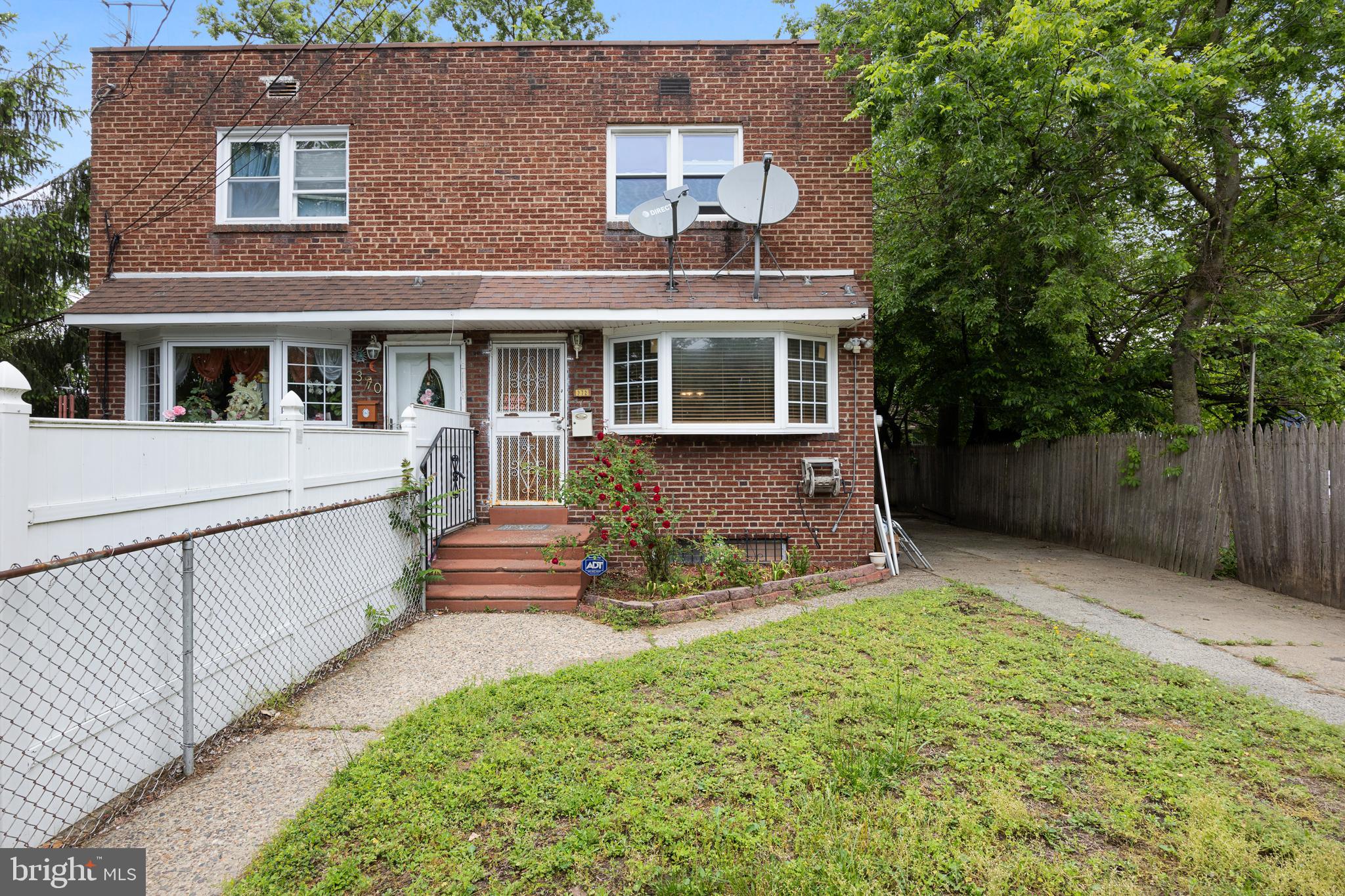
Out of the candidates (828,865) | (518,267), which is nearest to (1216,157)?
A: (518,267)

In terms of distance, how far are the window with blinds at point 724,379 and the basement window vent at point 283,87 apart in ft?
19.7

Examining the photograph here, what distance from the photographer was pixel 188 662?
10.7ft

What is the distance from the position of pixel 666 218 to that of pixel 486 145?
2637 mm

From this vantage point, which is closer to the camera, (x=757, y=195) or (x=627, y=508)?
(x=627, y=508)

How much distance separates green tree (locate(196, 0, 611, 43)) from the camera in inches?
767

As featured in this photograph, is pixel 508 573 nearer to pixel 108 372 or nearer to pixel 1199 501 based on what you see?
pixel 108 372

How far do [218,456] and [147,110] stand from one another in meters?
7.44

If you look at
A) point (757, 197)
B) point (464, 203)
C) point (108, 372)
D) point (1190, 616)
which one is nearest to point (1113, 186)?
point (757, 197)

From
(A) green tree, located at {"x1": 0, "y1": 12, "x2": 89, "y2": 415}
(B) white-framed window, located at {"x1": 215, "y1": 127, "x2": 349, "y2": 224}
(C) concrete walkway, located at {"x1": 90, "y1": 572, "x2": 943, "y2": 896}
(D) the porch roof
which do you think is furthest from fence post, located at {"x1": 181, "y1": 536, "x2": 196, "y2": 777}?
→ (A) green tree, located at {"x1": 0, "y1": 12, "x2": 89, "y2": 415}

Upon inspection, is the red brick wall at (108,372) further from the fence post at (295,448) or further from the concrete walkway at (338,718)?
the concrete walkway at (338,718)

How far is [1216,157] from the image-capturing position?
8.67 meters

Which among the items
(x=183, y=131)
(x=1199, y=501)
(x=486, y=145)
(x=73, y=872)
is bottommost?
(x=73, y=872)

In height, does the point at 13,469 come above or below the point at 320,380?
below

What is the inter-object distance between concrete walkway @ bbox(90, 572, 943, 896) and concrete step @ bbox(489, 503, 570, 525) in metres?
1.82
